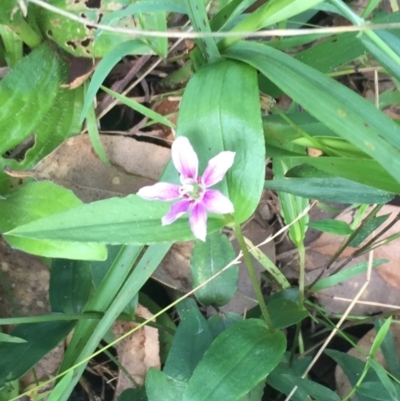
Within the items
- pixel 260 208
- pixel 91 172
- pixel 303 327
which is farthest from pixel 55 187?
pixel 303 327

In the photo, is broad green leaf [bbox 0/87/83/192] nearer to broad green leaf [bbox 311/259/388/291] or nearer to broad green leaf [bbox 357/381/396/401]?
broad green leaf [bbox 311/259/388/291]

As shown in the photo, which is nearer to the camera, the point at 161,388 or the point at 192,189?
the point at 192,189

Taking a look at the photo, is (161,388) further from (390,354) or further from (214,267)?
(390,354)

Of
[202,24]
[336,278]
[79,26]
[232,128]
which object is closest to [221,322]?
[336,278]

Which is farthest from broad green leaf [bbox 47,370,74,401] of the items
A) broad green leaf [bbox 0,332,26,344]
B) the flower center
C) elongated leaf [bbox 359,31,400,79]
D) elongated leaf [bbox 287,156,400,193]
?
elongated leaf [bbox 359,31,400,79]

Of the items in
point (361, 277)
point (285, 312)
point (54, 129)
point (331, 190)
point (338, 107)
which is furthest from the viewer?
point (361, 277)

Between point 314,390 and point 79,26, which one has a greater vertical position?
point 79,26

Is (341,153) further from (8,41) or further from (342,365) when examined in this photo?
(8,41)
